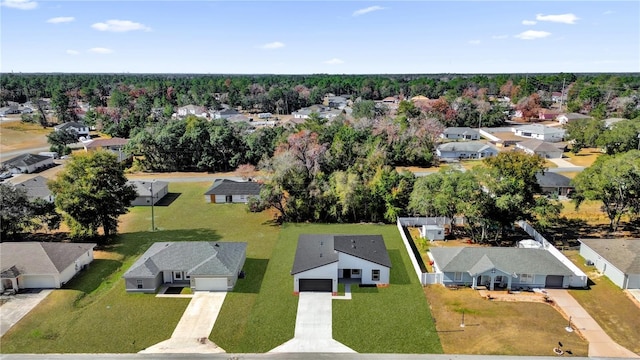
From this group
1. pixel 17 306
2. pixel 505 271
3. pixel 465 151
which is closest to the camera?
pixel 17 306

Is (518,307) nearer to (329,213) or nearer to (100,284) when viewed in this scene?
(329,213)

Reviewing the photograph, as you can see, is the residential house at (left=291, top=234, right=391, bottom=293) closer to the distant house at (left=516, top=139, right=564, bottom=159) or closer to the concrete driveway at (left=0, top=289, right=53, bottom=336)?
the concrete driveway at (left=0, top=289, right=53, bottom=336)

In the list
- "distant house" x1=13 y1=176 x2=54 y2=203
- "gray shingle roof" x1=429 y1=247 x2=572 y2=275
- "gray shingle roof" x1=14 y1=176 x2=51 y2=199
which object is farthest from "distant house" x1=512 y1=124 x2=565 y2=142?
"gray shingle roof" x1=14 y1=176 x2=51 y2=199

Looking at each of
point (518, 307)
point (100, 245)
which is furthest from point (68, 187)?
point (518, 307)

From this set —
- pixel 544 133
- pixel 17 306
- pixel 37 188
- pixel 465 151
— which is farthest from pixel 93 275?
pixel 544 133

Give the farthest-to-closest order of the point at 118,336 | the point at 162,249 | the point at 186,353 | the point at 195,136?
1. the point at 195,136
2. the point at 162,249
3. the point at 118,336
4. the point at 186,353

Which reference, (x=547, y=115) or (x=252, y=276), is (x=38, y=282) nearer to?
(x=252, y=276)

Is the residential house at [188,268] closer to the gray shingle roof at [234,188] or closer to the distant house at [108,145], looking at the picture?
the gray shingle roof at [234,188]

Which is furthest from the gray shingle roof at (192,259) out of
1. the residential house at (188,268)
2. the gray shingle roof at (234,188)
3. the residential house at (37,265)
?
the gray shingle roof at (234,188)
